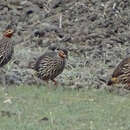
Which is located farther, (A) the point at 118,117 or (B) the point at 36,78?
(B) the point at 36,78

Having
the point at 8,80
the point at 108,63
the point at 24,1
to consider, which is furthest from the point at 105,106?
the point at 24,1

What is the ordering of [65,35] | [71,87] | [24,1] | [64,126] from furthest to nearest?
[24,1], [65,35], [71,87], [64,126]

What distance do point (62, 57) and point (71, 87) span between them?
43.0 inches

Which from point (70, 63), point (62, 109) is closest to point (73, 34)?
point (70, 63)

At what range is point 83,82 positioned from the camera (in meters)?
15.6

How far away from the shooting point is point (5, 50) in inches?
610

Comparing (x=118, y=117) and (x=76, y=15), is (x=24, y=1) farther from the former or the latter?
(x=118, y=117)

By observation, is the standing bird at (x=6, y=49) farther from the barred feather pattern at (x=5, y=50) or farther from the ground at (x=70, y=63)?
the ground at (x=70, y=63)

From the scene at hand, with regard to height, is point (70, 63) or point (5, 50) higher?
point (5, 50)

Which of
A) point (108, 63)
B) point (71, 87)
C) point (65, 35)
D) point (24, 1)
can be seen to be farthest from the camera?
point (24, 1)

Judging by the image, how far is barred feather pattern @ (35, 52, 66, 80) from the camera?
1572 centimetres

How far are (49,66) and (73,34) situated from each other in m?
3.90

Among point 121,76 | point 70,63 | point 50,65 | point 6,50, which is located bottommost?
point 70,63

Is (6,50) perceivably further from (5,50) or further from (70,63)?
(70,63)
